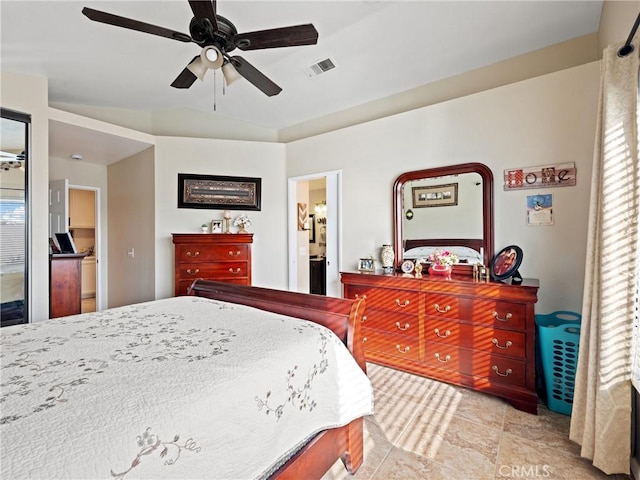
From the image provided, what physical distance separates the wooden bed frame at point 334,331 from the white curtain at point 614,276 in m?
1.23

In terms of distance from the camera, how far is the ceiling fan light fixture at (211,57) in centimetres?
201

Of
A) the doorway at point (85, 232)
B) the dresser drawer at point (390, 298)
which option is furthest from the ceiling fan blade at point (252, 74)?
the doorway at point (85, 232)

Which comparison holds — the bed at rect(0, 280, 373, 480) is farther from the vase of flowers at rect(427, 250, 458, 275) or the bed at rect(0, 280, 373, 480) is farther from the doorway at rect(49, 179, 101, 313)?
the doorway at rect(49, 179, 101, 313)

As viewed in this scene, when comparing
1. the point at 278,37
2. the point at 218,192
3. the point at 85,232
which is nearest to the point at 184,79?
the point at 278,37

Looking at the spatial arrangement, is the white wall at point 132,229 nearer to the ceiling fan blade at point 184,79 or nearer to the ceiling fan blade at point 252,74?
the ceiling fan blade at point 184,79

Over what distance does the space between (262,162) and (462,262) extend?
3.02m

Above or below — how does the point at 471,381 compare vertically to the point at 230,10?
below

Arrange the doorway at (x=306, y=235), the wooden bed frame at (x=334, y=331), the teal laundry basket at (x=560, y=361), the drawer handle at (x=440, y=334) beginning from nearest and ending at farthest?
the wooden bed frame at (x=334, y=331), the teal laundry basket at (x=560, y=361), the drawer handle at (x=440, y=334), the doorway at (x=306, y=235)

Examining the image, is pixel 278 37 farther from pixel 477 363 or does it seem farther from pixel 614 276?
pixel 477 363

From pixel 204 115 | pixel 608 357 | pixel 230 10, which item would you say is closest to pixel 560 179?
pixel 608 357

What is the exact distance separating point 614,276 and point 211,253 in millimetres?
3800

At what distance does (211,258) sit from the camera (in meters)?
4.06

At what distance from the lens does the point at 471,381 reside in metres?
2.56

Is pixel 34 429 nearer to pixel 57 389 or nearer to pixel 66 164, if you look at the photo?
pixel 57 389
